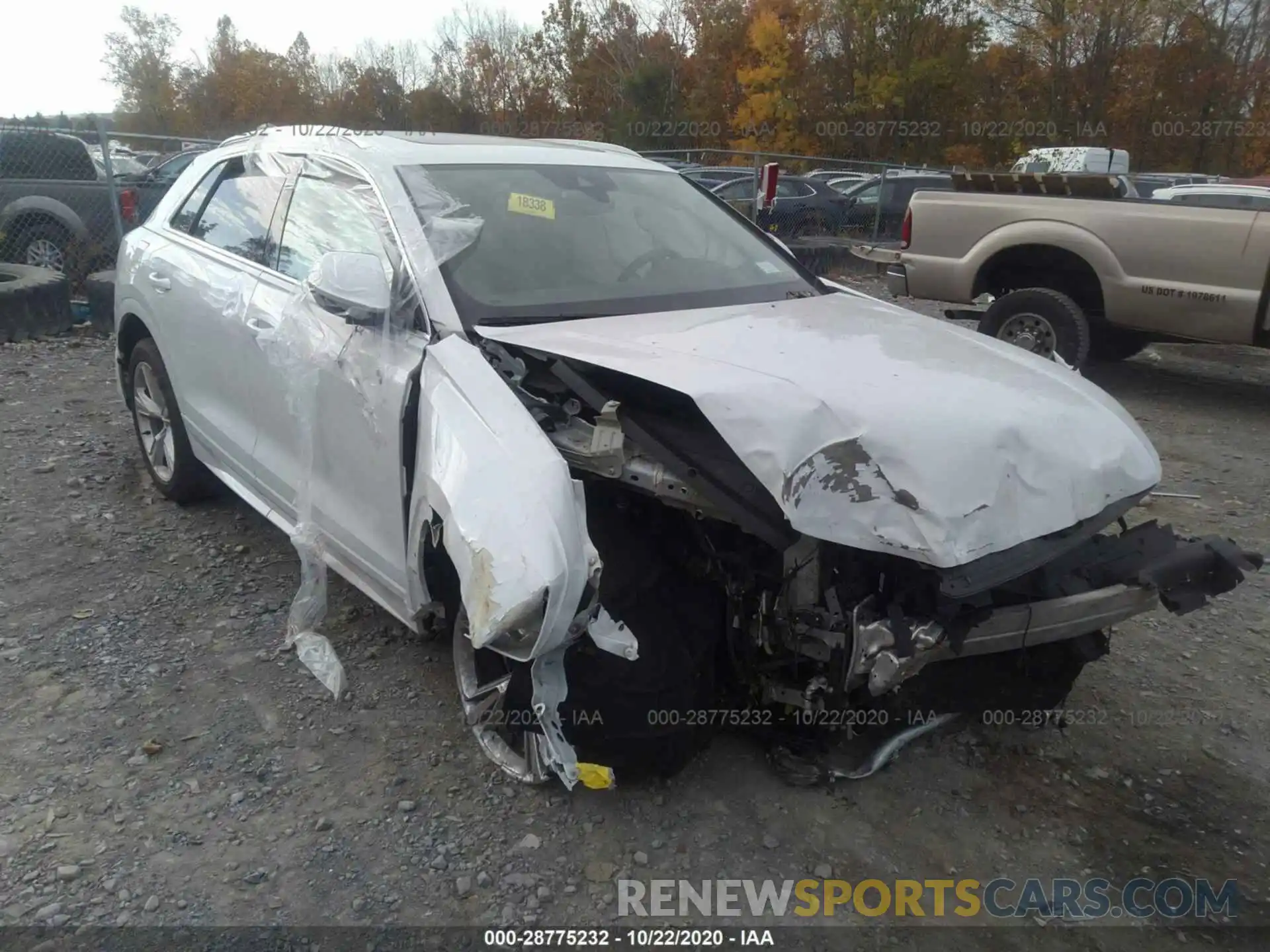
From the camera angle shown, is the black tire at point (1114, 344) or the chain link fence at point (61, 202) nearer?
the black tire at point (1114, 344)

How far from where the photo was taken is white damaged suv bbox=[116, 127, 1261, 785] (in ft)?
7.08

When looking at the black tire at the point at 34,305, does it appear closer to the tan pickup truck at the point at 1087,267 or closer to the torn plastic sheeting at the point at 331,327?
the torn plastic sheeting at the point at 331,327

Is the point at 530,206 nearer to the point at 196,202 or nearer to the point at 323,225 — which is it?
the point at 323,225

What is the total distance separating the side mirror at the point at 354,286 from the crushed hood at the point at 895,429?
1.10ft

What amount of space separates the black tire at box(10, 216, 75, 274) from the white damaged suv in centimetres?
707

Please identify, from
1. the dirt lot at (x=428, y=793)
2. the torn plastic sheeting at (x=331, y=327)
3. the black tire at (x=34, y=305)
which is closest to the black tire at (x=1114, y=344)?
the dirt lot at (x=428, y=793)

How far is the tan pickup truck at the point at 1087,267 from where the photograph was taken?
646 centimetres

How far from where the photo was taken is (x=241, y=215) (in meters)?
3.86

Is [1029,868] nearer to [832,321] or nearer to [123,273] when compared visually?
[832,321]

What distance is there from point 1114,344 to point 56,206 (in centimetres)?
994

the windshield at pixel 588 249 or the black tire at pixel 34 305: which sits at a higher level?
the windshield at pixel 588 249

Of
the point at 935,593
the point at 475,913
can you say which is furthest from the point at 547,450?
the point at 475,913

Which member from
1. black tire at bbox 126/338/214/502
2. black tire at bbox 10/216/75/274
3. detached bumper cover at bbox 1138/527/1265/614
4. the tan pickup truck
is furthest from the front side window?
black tire at bbox 10/216/75/274

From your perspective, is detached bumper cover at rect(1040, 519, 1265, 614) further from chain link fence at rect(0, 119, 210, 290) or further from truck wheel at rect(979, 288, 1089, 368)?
chain link fence at rect(0, 119, 210, 290)
